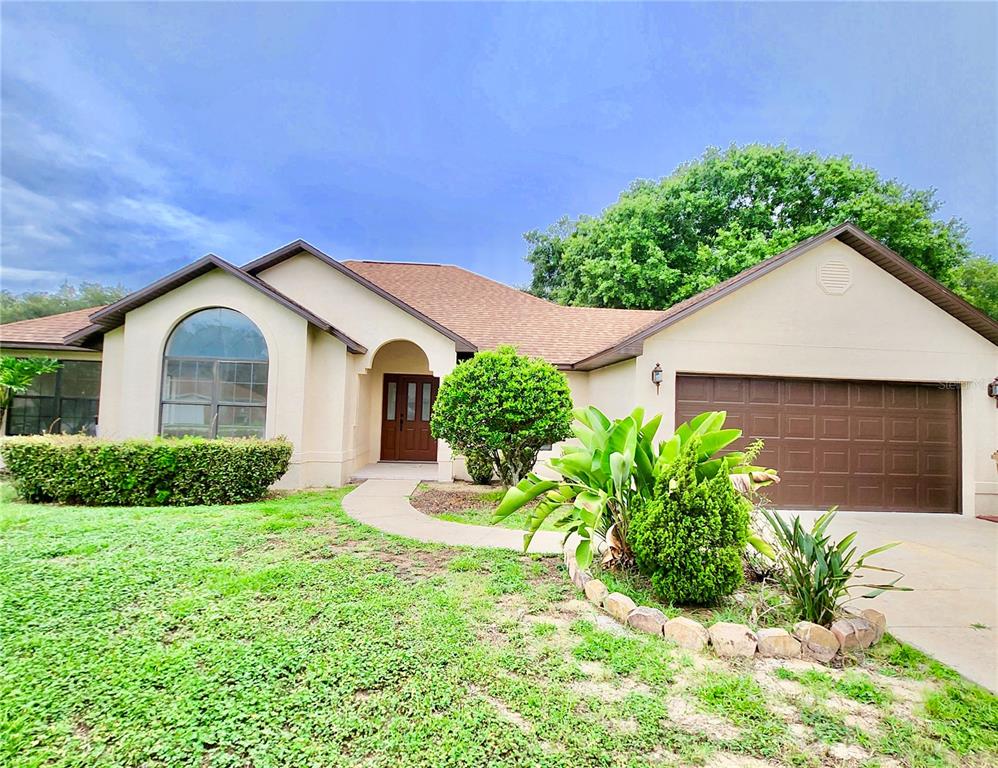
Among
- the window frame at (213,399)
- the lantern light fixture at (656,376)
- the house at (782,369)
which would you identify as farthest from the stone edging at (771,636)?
the window frame at (213,399)

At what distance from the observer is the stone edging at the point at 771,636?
3305 millimetres

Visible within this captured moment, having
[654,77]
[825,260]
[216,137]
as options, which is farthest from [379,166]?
[825,260]

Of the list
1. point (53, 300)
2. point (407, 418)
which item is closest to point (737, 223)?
point (407, 418)

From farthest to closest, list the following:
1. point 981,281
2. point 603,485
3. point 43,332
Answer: point 981,281
point 43,332
point 603,485

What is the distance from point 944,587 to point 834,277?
21.5 feet

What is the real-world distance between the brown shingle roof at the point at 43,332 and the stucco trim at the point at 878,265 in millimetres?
12437

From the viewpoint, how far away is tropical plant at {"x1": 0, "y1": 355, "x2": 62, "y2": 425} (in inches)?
404

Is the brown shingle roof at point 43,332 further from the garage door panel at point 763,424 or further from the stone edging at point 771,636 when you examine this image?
the garage door panel at point 763,424

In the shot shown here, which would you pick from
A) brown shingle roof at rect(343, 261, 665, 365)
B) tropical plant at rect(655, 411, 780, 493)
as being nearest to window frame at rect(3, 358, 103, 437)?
brown shingle roof at rect(343, 261, 665, 365)

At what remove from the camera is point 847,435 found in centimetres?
944

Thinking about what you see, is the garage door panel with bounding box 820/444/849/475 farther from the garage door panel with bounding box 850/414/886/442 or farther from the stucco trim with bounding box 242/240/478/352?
the stucco trim with bounding box 242/240/478/352

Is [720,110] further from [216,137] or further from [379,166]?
[216,137]

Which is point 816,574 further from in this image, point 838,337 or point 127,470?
point 127,470

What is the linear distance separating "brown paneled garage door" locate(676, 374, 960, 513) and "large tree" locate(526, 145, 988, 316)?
11357 millimetres
